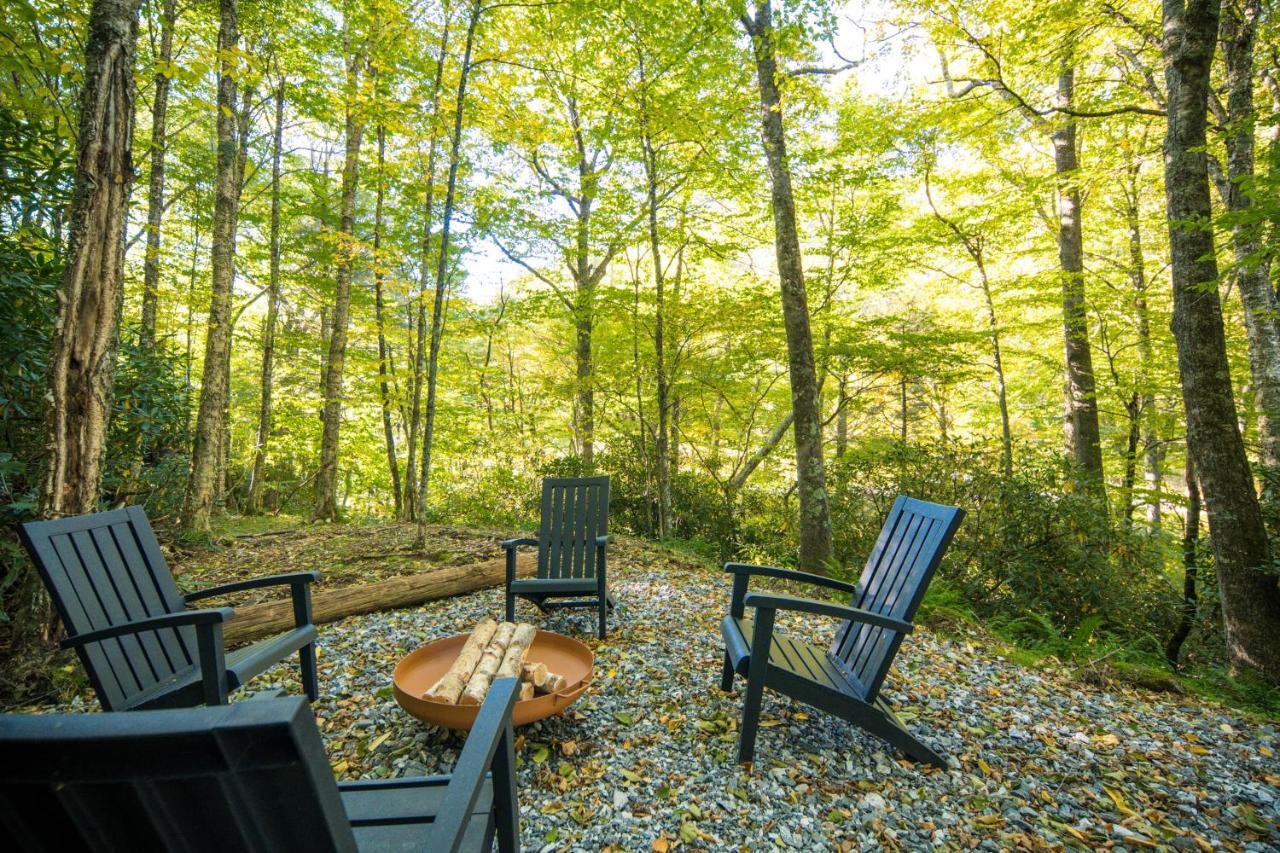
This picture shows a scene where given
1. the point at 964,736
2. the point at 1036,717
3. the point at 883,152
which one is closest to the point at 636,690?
the point at 964,736

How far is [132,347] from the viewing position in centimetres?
456

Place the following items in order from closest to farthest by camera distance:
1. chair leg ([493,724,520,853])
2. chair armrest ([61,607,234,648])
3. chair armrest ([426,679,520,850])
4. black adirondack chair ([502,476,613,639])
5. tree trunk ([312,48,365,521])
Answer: chair armrest ([426,679,520,850]) → chair leg ([493,724,520,853]) → chair armrest ([61,607,234,648]) → black adirondack chair ([502,476,613,639]) → tree trunk ([312,48,365,521])

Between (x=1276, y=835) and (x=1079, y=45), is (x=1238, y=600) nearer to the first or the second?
(x=1276, y=835)

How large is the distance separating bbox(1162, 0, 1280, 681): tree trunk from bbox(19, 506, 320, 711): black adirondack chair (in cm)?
550

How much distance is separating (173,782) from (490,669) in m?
1.98

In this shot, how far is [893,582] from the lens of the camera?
253cm

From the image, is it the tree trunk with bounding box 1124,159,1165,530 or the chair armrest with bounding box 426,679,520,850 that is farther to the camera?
the tree trunk with bounding box 1124,159,1165,530

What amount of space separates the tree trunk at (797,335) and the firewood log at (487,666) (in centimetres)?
329

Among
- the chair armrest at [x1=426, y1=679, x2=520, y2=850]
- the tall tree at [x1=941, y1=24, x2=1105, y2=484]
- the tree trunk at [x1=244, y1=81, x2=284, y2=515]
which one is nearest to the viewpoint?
the chair armrest at [x1=426, y1=679, x2=520, y2=850]

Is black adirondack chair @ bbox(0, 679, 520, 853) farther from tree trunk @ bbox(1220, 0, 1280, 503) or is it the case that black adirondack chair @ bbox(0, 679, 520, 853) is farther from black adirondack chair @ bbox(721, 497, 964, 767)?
tree trunk @ bbox(1220, 0, 1280, 503)

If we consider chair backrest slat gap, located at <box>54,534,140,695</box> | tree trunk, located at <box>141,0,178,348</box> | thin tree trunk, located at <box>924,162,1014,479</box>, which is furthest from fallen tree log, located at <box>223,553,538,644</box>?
thin tree trunk, located at <box>924,162,1014,479</box>

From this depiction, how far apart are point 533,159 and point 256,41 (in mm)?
4489

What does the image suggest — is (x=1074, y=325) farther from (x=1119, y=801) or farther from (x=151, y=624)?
(x=151, y=624)

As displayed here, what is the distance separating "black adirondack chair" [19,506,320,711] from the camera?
1994 mm
